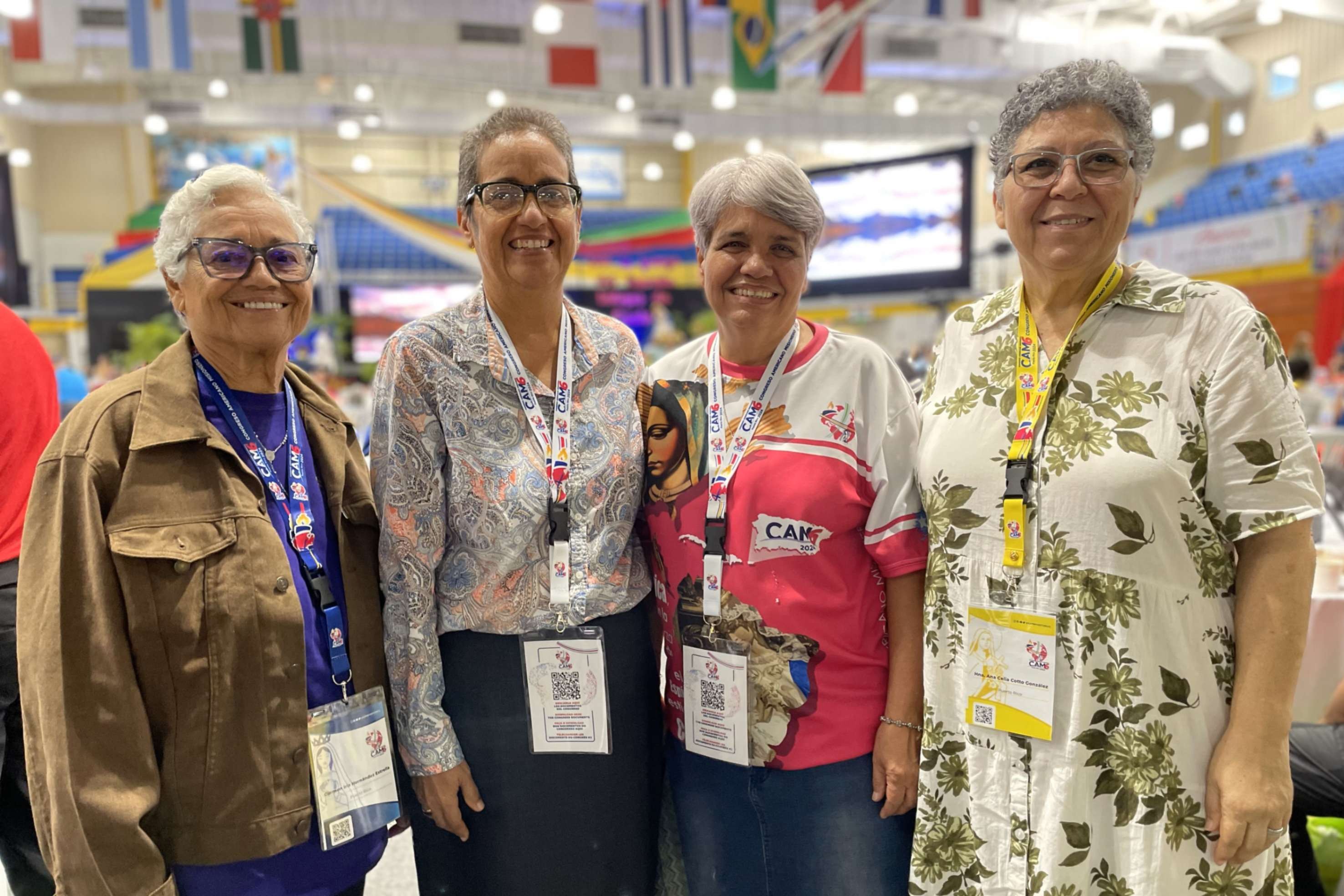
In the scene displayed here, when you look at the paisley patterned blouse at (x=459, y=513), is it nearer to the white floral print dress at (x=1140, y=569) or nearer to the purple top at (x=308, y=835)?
the purple top at (x=308, y=835)

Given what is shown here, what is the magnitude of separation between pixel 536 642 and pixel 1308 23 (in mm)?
19655

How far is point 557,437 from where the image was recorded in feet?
5.35

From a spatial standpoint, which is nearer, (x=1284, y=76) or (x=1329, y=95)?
(x=1329, y=95)

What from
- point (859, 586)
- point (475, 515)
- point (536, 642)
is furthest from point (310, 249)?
point (859, 586)

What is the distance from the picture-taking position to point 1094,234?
1417 mm

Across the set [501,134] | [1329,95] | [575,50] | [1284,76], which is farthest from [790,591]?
[1284,76]

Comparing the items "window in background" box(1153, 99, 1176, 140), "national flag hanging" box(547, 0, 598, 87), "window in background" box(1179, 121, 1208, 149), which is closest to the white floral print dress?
"national flag hanging" box(547, 0, 598, 87)

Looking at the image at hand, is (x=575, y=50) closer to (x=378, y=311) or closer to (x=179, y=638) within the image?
(x=378, y=311)

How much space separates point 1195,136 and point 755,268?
20819mm

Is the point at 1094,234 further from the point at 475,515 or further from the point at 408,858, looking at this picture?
the point at 408,858

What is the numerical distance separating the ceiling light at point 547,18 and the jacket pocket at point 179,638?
9.66m

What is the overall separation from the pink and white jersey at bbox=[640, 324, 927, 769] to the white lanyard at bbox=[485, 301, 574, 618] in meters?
0.21

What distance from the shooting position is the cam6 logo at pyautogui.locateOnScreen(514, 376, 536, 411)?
163 cm

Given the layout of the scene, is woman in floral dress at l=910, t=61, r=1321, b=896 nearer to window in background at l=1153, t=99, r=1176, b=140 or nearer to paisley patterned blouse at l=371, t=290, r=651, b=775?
paisley patterned blouse at l=371, t=290, r=651, b=775
